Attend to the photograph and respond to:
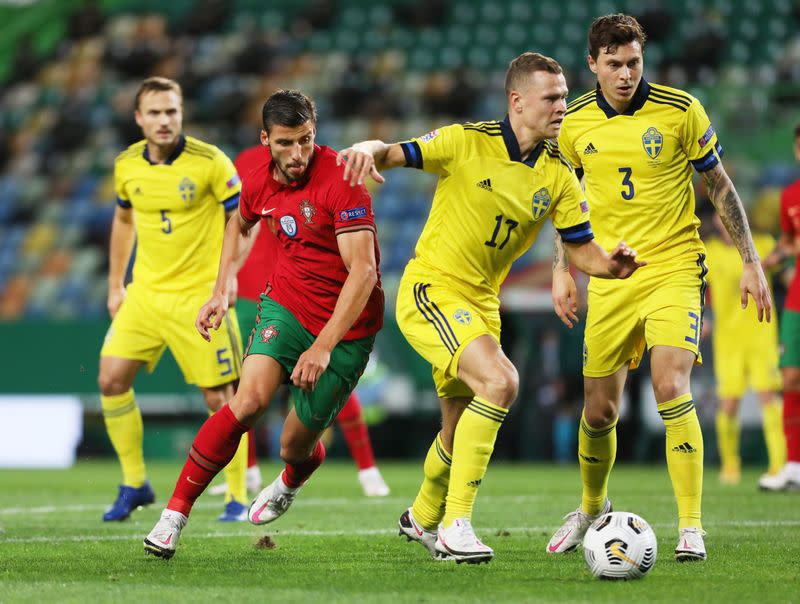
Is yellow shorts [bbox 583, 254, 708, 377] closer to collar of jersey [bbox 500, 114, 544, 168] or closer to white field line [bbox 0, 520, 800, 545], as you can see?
collar of jersey [bbox 500, 114, 544, 168]

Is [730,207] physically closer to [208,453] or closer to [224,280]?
[224,280]

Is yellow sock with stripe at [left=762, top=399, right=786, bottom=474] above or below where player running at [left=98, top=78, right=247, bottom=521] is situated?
below

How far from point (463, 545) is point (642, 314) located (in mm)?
1476

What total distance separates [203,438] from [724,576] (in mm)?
2248

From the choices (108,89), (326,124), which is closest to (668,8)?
(326,124)

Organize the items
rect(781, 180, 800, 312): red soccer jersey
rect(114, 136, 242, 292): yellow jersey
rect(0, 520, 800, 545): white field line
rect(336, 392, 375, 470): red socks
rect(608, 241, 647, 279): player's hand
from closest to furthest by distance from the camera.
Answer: rect(608, 241, 647, 279): player's hand
rect(0, 520, 800, 545): white field line
rect(114, 136, 242, 292): yellow jersey
rect(336, 392, 375, 470): red socks
rect(781, 180, 800, 312): red soccer jersey

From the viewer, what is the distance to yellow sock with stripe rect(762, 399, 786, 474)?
11.4 meters

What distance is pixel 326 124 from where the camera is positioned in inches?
839

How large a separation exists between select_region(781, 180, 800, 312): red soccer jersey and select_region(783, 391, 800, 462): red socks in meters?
0.75

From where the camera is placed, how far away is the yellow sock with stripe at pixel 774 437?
448 inches

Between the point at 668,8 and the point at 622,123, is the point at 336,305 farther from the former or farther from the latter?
the point at 668,8

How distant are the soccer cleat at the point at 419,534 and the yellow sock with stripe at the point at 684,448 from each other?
3.55 ft

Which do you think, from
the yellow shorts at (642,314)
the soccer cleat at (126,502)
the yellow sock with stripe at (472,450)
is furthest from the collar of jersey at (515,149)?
the soccer cleat at (126,502)

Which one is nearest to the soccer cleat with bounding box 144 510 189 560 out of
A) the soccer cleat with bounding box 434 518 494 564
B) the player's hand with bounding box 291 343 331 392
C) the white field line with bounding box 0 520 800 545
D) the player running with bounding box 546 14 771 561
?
the player's hand with bounding box 291 343 331 392
